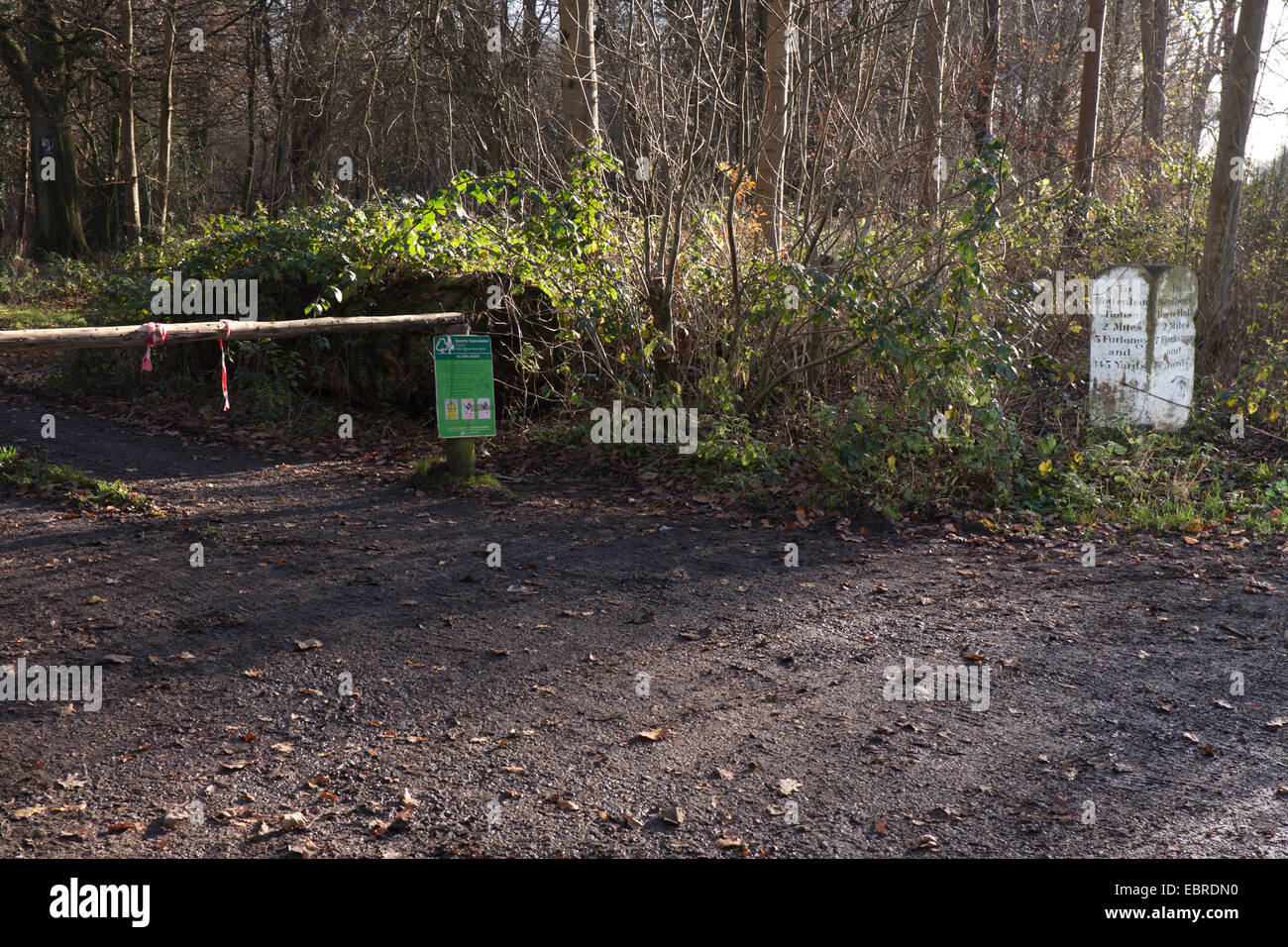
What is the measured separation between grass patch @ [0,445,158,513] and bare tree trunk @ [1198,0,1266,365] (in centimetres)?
1095

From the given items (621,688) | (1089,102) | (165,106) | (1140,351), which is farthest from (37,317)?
(1089,102)

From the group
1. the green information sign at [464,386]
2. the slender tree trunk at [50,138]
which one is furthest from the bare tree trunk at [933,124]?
the slender tree trunk at [50,138]

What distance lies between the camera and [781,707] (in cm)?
444

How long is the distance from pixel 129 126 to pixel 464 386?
14.7 metres

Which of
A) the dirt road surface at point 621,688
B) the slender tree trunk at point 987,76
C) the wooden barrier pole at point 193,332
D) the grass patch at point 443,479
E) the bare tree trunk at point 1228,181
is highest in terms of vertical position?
the slender tree trunk at point 987,76

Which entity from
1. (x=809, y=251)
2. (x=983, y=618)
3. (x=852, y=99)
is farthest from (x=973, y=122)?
(x=983, y=618)

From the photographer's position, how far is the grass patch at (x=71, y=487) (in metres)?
7.23

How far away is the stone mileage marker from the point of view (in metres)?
9.30

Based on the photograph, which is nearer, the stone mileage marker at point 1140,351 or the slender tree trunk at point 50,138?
the stone mileage marker at point 1140,351

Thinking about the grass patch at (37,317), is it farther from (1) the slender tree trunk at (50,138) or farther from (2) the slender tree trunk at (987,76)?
(2) the slender tree trunk at (987,76)

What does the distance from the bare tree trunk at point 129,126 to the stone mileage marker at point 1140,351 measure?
53.6 ft

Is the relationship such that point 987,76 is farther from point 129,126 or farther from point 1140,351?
point 129,126

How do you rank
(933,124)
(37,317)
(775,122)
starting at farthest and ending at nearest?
(37,317), (933,124), (775,122)

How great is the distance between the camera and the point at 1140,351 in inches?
370
